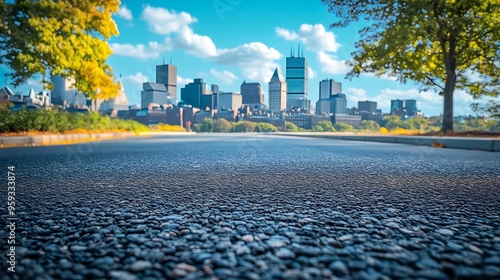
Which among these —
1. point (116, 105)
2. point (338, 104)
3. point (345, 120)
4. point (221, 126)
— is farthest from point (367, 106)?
point (116, 105)

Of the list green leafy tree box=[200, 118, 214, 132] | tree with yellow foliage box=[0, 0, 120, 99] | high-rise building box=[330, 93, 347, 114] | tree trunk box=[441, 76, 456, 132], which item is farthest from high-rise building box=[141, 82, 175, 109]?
tree trunk box=[441, 76, 456, 132]

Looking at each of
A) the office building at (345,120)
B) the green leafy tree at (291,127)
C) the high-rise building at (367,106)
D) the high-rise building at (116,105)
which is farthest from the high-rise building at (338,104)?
the high-rise building at (116,105)

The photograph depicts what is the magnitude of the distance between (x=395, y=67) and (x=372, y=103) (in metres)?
181

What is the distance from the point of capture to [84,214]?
1.83m

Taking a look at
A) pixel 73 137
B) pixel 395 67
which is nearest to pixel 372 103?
pixel 395 67

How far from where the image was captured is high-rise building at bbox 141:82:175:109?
165 meters

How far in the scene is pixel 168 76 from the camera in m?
177

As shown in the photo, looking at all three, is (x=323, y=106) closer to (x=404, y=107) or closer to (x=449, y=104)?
(x=404, y=107)

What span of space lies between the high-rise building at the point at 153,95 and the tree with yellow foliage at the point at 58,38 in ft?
505

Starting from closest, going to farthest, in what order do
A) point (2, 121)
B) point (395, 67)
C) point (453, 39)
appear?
point (2, 121) < point (453, 39) < point (395, 67)

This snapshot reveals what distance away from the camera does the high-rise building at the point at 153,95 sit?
165000mm

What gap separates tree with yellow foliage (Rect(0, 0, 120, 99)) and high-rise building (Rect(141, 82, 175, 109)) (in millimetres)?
154054

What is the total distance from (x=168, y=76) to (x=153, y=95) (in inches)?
696

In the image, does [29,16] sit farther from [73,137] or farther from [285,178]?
[285,178]
